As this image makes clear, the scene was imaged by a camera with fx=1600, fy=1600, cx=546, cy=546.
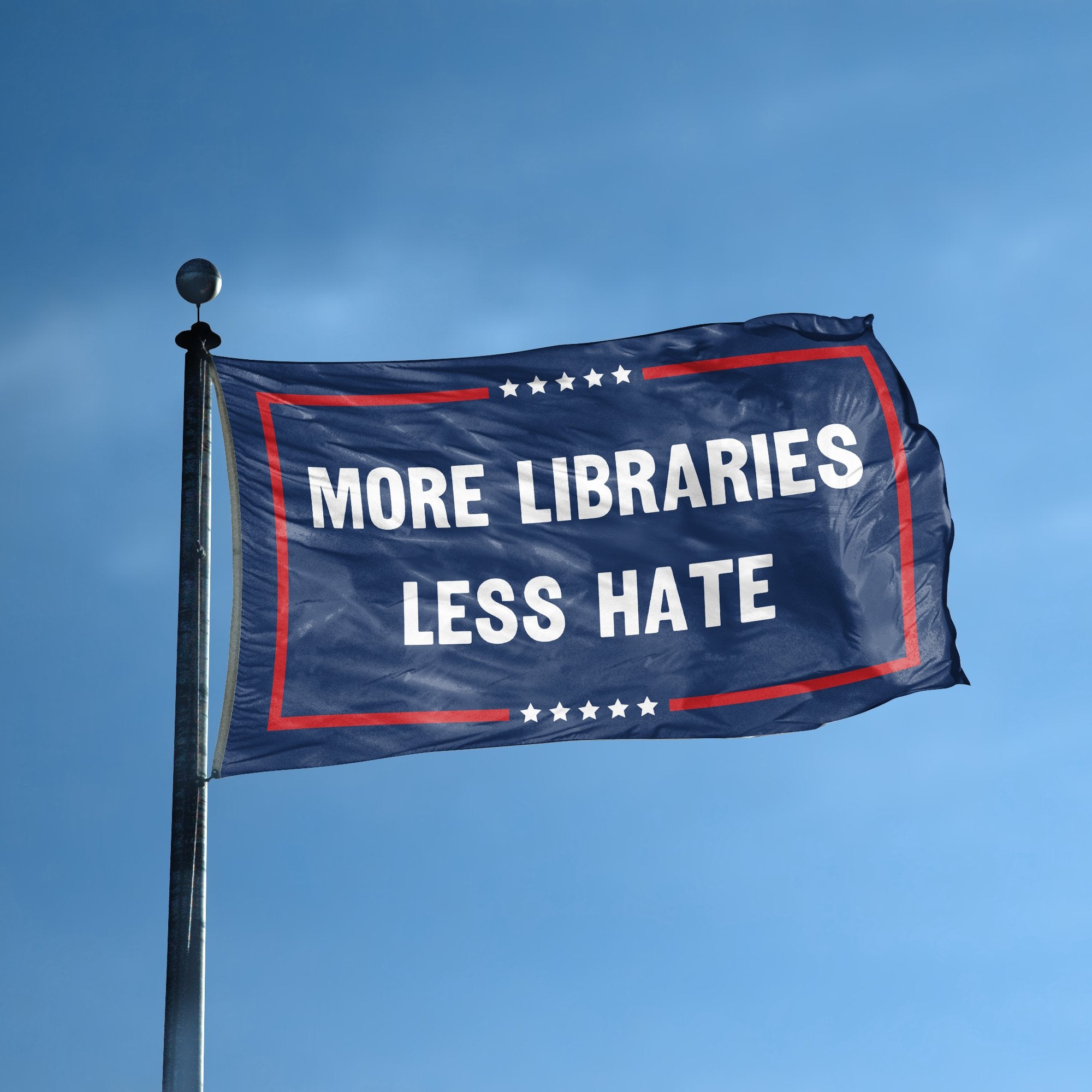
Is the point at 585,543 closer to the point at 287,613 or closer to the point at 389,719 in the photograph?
the point at 389,719

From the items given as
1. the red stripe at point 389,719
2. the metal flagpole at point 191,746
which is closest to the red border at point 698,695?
the red stripe at point 389,719

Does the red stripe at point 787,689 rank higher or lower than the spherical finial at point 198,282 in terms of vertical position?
lower

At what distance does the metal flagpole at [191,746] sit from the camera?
9.93 metres

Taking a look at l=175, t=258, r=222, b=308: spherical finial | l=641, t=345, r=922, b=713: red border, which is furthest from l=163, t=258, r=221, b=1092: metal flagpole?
l=641, t=345, r=922, b=713: red border

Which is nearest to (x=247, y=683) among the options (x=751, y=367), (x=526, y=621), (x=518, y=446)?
(x=526, y=621)

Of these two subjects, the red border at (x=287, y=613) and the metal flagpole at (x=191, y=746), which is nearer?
the metal flagpole at (x=191, y=746)

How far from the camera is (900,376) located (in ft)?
46.5

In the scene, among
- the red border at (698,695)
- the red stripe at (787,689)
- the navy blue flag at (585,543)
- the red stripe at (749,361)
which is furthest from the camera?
the red stripe at (749,361)

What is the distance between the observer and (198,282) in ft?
41.7

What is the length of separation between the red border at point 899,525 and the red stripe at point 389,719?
151cm

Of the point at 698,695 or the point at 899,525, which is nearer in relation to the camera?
the point at 698,695

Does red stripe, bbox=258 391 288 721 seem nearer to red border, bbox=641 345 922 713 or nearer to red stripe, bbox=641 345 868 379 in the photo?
red border, bbox=641 345 922 713

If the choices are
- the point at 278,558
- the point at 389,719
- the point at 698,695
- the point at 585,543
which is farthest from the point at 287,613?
the point at 698,695

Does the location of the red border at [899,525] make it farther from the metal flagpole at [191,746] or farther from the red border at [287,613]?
the metal flagpole at [191,746]
